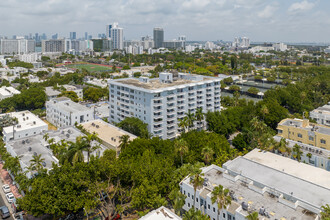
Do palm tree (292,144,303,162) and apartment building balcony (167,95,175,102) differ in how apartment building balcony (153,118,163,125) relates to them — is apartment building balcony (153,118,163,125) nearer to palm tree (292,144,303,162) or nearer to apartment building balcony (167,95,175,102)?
apartment building balcony (167,95,175,102)

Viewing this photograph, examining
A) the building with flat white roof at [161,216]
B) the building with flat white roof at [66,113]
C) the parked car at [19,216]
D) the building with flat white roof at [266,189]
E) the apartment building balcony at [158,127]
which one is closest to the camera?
the building with flat white roof at [161,216]

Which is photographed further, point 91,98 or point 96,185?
point 91,98

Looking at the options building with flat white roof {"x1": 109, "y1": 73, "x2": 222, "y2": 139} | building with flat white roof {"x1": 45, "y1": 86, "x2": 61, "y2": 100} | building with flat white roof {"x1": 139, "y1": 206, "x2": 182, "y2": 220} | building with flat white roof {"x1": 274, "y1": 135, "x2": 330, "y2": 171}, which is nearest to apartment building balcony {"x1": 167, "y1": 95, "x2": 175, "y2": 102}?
building with flat white roof {"x1": 109, "y1": 73, "x2": 222, "y2": 139}

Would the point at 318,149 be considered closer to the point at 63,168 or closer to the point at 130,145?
the point at 130,145

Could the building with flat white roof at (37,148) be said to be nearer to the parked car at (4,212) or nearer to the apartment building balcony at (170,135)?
the parked car at (4,212)

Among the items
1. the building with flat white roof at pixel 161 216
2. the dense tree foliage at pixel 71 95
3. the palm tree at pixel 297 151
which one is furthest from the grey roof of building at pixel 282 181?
the dense tree foliage at pixel 71 95

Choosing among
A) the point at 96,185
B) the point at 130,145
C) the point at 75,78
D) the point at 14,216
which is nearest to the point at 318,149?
the point at 130,145

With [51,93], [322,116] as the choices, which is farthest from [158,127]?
[51,93]
